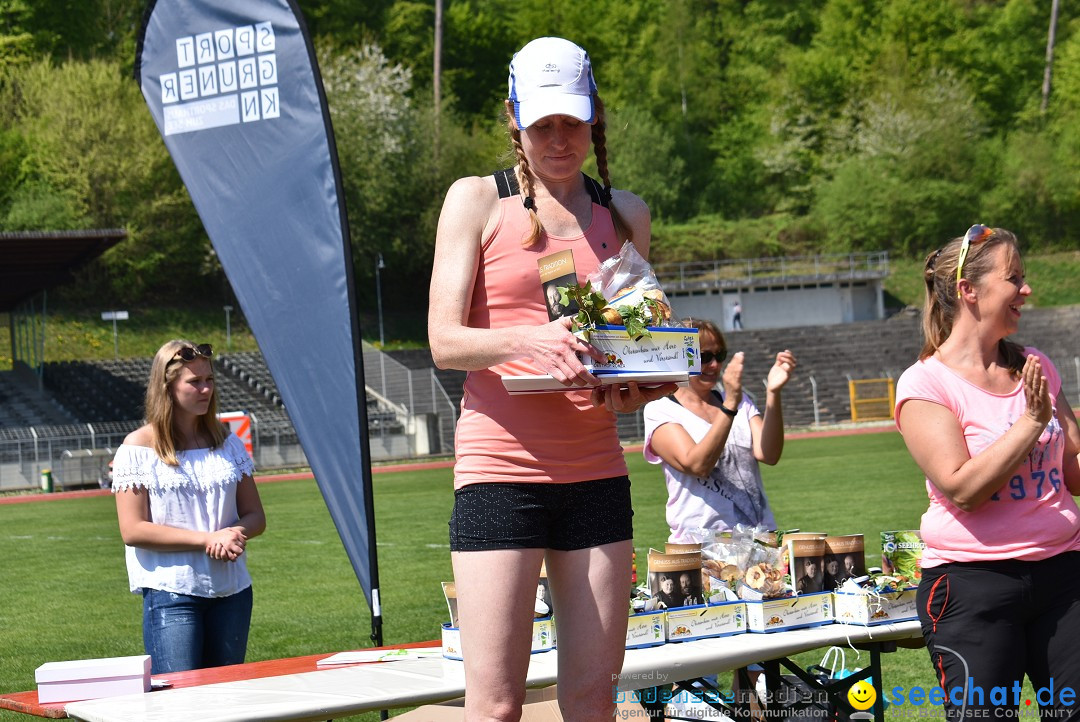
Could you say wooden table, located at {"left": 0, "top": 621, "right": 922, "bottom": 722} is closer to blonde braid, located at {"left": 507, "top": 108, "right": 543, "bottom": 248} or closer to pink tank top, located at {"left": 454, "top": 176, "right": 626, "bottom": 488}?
pink tank top, located at {"left": 454, "top": 176, "right": 626, "bottom": 488}

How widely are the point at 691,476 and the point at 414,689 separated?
2.26 m

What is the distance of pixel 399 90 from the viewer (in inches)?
2347

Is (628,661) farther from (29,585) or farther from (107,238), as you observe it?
(107,238)

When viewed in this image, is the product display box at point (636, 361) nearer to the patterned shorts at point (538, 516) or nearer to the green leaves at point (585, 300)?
the green leaves at point (585, 300)

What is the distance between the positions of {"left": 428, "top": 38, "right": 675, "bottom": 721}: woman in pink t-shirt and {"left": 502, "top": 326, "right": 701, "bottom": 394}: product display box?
0.13 ft

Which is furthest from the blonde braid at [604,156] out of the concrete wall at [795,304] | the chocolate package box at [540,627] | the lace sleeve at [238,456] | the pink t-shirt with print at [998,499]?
the concrete wall at [795,304]

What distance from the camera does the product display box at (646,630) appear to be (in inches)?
174

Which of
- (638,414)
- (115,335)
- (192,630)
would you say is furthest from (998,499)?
(115,335)

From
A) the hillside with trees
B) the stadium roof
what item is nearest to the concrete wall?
the hillside with trees

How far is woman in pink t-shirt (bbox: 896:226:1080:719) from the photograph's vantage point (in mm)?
3566

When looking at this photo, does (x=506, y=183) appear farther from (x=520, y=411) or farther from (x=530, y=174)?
(x=520, y=411)

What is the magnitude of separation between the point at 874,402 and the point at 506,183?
128 feet

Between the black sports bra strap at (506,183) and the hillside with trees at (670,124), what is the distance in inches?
2022

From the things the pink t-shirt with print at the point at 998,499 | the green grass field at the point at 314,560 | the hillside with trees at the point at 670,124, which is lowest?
the green grass field at the point at 314,560
